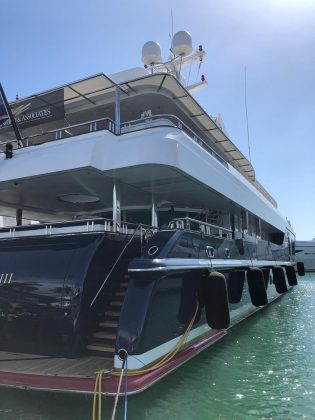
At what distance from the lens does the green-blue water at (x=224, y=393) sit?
4680 mm

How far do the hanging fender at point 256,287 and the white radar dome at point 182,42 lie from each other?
8.76m

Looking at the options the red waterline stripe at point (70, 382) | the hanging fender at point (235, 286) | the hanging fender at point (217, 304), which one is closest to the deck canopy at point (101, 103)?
the hanging fender at point (235, 286)

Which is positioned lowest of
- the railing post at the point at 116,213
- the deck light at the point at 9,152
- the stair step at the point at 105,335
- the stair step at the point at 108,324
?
the stair step at the point at 105,335

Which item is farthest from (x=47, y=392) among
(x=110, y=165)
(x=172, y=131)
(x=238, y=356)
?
(x=172, y=131)

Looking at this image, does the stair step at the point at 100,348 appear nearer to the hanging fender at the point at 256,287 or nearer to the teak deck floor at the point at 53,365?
the teak deck floor at the point at 53,365

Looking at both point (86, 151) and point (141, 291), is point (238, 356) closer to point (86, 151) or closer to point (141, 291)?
point (141, 291)

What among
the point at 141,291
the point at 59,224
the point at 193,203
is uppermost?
the point at 193,203

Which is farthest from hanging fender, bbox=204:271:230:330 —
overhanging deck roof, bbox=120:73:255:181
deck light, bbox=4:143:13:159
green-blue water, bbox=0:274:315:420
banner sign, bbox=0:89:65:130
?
banner sign, bbox=0:89:65:130

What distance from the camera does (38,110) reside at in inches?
401

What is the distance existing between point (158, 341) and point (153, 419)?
153 centimetres

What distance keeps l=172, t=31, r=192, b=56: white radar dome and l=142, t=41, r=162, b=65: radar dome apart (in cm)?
61

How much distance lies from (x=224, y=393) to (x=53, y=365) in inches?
98.5

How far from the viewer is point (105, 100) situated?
1040 cm

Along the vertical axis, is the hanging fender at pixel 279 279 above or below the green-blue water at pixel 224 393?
above
